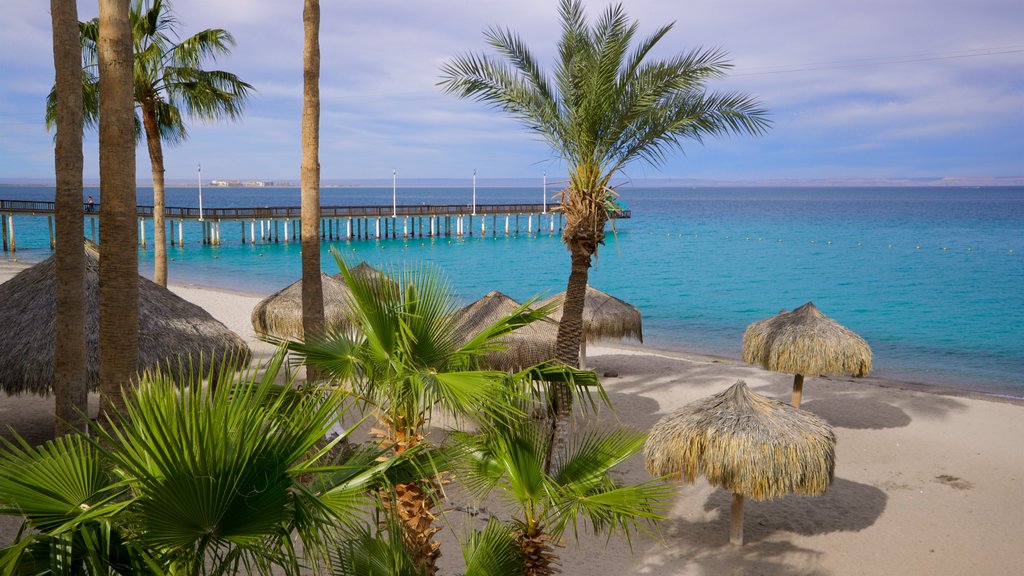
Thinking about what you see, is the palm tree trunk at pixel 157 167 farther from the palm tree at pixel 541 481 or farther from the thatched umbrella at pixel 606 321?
the palm tree at pixel 541 481

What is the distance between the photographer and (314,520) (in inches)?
116

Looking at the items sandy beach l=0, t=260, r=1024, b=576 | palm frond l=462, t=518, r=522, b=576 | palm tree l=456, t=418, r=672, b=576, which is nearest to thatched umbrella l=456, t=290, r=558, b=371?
sandy beach l=0, t=260, r=1024, b=576

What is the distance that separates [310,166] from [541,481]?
547cm

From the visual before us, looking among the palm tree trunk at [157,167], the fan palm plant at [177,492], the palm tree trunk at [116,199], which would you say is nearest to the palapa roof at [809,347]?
the palm tree trunk at [116,199]

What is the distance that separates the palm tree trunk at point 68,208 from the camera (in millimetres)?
6941

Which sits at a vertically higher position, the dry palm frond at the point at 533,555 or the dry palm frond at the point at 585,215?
the dry palm frond at the point at 585,215

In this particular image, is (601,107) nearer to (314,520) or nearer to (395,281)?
(395,281)

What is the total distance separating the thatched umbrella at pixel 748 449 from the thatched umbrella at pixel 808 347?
3.59 metres

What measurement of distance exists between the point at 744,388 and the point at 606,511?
12.9 feet

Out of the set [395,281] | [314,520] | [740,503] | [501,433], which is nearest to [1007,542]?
[740,503]

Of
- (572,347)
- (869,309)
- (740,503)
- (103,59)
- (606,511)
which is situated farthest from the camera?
(869,309)

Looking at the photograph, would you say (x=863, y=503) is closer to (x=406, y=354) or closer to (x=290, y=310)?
(x=406, y=354)

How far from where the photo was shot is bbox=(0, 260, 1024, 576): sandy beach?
7734mm

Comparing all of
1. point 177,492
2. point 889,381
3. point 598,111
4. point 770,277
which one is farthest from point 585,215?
point 770,277
